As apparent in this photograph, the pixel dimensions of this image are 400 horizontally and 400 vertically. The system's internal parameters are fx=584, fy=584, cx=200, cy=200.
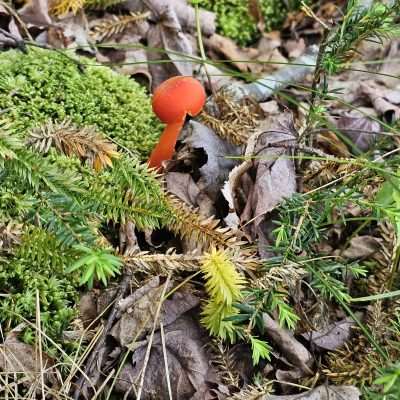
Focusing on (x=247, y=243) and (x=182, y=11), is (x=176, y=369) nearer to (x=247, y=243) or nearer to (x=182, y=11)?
(x=247, y=243)

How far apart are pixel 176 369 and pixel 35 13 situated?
1996 millimetres

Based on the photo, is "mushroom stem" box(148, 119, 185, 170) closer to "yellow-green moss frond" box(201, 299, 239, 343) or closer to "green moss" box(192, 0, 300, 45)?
"yellow-green moss frond" box(201, 299, 239, 343)

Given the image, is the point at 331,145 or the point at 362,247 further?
the point at 331,145

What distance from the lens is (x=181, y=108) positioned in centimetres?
225

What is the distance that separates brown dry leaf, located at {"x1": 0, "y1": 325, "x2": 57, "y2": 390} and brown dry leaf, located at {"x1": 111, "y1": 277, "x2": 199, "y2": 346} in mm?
228

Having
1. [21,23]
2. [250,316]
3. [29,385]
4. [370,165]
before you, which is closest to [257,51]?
[21,23]

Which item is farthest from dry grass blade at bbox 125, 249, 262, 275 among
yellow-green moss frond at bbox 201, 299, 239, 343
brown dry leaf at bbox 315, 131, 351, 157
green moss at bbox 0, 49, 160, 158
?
brown dry leaf at bbox 315, 131, 351, 157

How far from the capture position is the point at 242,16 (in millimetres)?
3707

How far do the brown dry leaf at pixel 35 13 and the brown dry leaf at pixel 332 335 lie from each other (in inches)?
79.1

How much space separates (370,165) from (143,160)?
1.05 m

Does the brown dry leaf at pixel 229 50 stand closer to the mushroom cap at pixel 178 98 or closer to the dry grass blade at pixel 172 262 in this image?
the mushroom cap at pixel 178 98

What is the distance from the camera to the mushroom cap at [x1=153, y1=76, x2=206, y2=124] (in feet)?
7.32

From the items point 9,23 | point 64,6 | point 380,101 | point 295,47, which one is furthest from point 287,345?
point 295,47

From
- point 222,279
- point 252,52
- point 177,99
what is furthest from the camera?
point 252,52
